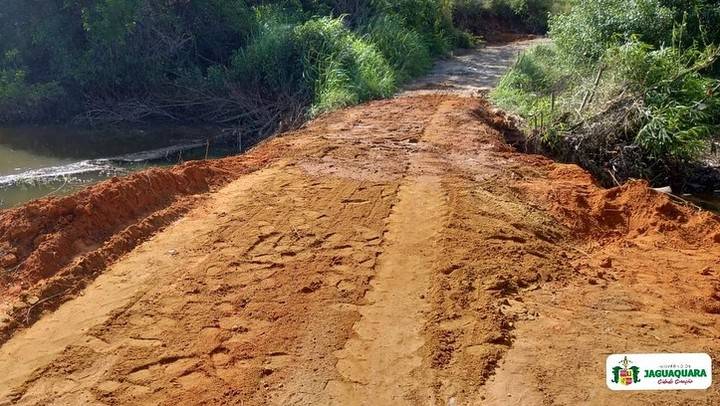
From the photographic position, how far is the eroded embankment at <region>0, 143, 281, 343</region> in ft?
16.2

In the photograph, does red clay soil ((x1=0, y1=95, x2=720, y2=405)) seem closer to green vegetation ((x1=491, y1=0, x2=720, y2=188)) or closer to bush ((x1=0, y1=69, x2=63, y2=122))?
green vegetation ((x1=491, y1=0, x2=720, y2=188))

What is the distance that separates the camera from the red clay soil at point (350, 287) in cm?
396

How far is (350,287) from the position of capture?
496 centimetres

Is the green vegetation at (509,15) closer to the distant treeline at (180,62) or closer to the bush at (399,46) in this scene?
the bush at (399,46)

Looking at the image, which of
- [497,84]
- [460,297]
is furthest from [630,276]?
[497,84]

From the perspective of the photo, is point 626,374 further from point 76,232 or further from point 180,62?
point 180,62

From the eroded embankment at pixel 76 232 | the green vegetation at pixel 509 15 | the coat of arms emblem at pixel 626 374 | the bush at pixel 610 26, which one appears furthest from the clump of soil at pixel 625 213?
the green vegetation at pixel 509 15

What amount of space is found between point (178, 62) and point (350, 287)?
1077 cm

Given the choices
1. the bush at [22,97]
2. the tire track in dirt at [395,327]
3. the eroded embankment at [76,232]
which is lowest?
the tire track in dirt at [395,327]

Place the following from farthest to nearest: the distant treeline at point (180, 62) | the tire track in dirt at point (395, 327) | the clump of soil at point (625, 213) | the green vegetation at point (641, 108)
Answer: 1. the distant treeline at point (180, 62)
2. the green vegetation at point (641, 108)
3. the clump of soil at point (625, 213)
4. the tire track in dirt at point (395, 327)

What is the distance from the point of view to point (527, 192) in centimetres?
705

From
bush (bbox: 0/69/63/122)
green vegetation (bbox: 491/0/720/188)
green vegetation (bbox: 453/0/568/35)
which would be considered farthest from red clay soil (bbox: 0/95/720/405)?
green vegetation (bbox: 453/0/568/35)

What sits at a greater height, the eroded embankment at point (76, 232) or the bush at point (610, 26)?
the bush at point (610, 26)

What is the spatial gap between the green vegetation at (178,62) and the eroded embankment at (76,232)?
546 centimetres
